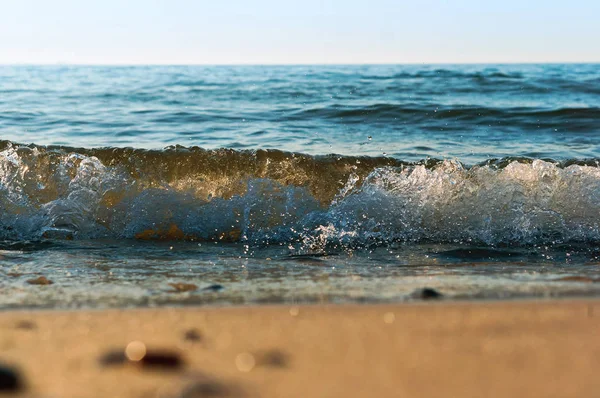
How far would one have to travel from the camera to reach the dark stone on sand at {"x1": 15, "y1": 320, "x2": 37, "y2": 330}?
2375mm

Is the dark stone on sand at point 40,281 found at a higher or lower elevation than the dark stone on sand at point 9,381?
lower

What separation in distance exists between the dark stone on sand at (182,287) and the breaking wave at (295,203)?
1470mm

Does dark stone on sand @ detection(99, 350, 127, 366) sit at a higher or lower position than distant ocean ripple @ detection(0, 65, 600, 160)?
lower

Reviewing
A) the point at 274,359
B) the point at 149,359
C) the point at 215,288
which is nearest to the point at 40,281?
the point at 215,288

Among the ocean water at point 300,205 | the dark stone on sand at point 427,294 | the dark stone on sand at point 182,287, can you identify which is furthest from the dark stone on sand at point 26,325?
the dark stone on sand at point 427,294

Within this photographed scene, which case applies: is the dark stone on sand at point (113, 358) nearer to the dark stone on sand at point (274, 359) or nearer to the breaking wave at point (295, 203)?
the dark stone on sand at point (274, 359)

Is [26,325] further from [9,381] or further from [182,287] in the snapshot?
[182,287]

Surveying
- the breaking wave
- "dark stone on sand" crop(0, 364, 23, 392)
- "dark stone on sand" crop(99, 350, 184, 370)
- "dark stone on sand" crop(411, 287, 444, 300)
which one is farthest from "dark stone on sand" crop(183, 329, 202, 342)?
the breaking wave

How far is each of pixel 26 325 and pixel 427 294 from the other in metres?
1.48

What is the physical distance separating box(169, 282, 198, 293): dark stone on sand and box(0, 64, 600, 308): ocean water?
1.0 inches

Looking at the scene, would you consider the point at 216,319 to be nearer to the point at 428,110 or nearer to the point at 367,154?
the point at 367,154

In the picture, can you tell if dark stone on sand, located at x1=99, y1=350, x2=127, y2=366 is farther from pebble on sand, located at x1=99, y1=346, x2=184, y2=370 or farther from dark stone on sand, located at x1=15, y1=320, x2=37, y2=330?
dark stone on sand, located at x1=15, y1=320, x2=37, y2=330

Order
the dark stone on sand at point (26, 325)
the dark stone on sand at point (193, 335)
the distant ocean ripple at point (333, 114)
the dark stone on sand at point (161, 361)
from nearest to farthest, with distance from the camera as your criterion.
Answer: the dark stone on sand at point (161, 361)
the dark stone on sand at point (193, 335)
the dark stone on sand at point (26, 325)
the distant ocean ripple at point (333, 114)

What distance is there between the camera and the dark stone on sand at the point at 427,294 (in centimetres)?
274
